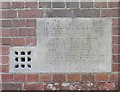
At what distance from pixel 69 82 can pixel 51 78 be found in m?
0.18

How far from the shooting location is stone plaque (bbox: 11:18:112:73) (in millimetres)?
4945

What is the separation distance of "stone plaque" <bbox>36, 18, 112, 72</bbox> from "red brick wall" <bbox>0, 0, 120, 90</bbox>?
2.0 inches

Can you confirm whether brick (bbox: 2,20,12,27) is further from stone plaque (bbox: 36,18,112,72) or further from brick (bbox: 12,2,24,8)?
stone plaque (bbox: 36,18,112,72)

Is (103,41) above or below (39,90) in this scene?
above

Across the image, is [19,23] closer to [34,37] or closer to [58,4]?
[34,37]

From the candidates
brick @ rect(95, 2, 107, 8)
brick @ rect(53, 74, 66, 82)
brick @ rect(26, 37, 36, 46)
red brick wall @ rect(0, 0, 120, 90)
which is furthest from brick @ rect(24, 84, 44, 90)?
brick @ rect(95, 2, 107, 8)

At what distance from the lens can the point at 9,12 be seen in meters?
4.96

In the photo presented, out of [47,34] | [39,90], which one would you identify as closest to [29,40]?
[47,34]

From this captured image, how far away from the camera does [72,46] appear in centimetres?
495

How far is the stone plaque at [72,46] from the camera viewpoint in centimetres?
495

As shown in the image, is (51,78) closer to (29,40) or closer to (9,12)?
(29,40)

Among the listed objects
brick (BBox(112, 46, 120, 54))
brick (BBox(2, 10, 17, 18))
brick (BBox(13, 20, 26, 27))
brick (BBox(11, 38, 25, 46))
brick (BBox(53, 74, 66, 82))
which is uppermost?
brick (BBox(2, 10, 17, 18))

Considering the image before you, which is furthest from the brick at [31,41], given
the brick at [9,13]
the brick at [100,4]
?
the brick at [100,4]

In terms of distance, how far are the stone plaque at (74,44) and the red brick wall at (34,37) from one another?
52mm
